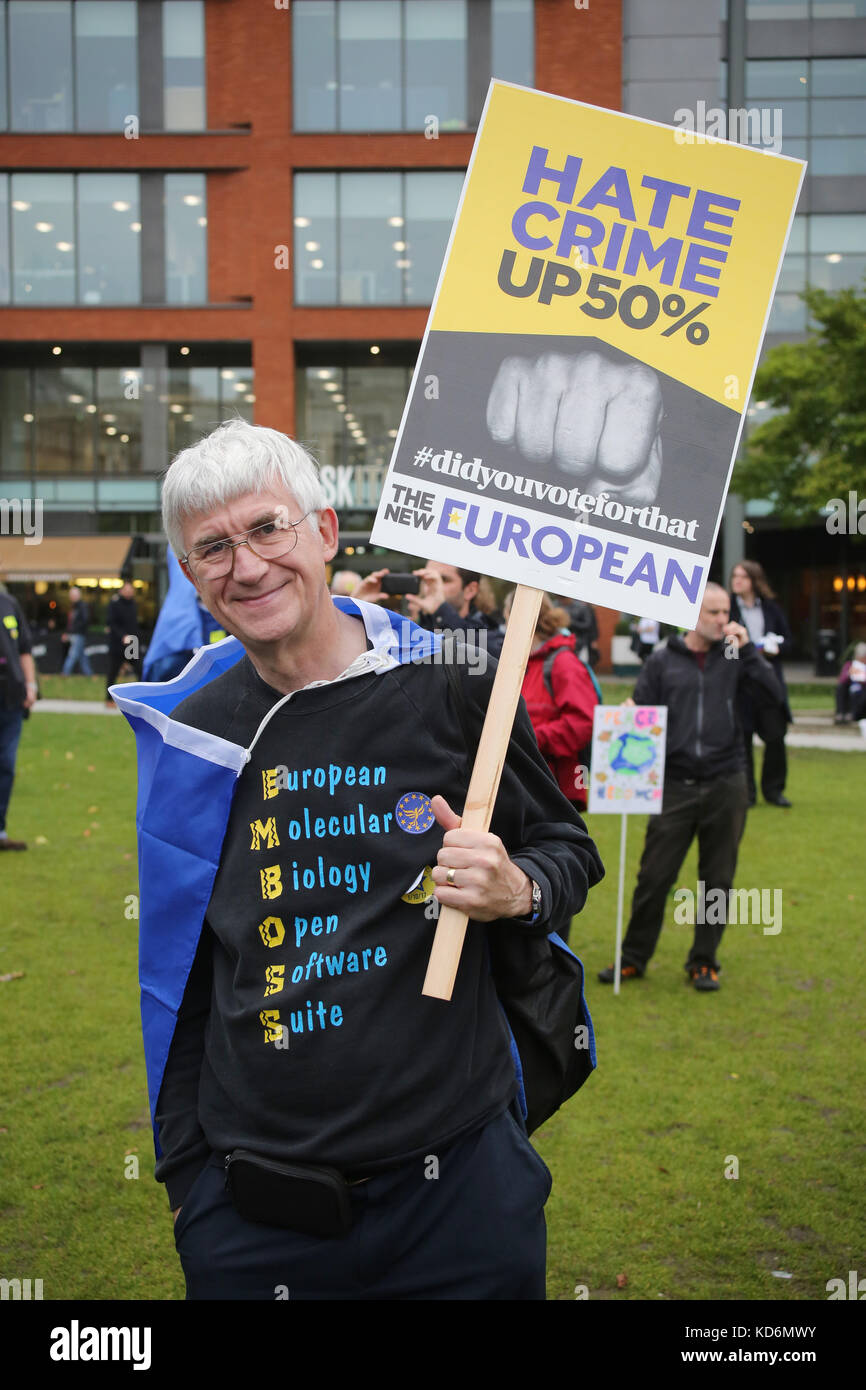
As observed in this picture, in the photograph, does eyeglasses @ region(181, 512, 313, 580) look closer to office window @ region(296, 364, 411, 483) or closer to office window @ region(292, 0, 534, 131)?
office window @ region(296, 364, 411, 483)

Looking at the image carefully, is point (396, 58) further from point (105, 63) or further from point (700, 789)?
point (700, 789)

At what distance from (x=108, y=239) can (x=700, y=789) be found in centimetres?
3128

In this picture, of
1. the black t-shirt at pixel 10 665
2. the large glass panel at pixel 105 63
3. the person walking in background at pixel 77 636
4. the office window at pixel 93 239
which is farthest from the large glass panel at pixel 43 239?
the black t-shirt at pixel 10 665

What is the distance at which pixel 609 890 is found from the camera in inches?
362

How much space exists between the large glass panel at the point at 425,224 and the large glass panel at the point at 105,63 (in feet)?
26.9

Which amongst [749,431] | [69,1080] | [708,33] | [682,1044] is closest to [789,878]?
[682,1044]

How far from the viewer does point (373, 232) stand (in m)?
32.5

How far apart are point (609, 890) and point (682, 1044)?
10.2 feet

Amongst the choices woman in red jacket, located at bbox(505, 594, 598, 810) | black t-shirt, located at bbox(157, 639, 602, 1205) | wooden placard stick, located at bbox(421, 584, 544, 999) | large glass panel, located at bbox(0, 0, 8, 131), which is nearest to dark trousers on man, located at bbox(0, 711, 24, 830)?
woman in red jacket, located at bbox(505, 594, 598, 810)

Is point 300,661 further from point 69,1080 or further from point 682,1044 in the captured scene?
point 682,1044

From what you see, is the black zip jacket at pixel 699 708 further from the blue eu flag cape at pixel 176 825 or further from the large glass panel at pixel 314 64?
the large glass panel at pixel 314 64

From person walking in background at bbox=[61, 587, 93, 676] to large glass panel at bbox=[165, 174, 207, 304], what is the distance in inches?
374

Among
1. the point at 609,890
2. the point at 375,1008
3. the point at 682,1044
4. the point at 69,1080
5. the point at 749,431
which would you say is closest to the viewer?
the point at 375,1008

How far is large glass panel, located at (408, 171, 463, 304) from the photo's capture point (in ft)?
106
